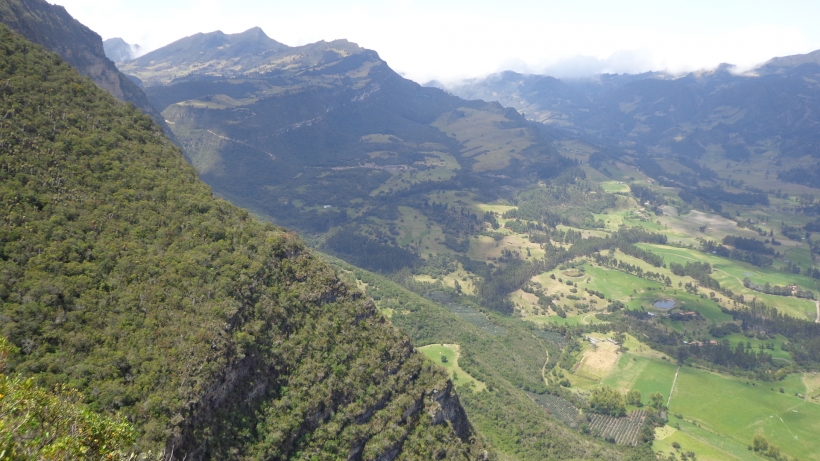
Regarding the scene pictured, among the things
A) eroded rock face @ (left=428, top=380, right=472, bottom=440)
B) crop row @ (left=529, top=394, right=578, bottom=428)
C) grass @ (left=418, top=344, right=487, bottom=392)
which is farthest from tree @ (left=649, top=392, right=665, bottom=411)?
eroded rock face @ (left=428, top=380, right=472, bottom=440)

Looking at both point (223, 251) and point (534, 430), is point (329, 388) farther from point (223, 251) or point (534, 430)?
point (534, 430)

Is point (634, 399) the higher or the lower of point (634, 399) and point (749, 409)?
the higher

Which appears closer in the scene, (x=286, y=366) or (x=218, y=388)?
(x=218, y=388)

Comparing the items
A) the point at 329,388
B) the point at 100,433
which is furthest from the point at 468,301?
the point at 100,433

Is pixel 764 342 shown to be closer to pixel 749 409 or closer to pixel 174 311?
pixel 749 409

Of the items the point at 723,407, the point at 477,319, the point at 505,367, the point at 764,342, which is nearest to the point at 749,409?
the point at 723,407

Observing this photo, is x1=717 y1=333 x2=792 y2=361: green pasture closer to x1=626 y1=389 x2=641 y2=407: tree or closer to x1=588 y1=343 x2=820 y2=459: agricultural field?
x1=588 y1=343 x2=820 y2=459: agricultural field
